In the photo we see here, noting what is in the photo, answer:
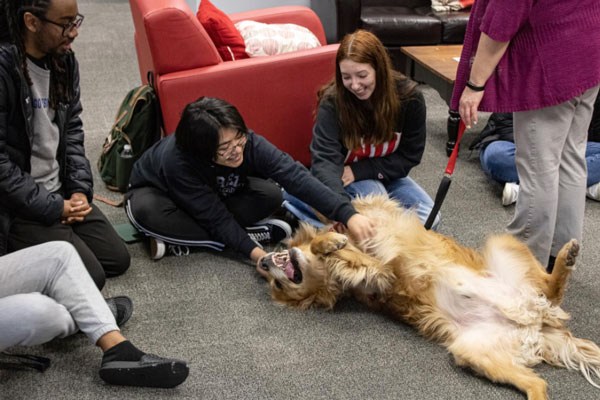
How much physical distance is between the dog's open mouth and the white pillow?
51.8 inches

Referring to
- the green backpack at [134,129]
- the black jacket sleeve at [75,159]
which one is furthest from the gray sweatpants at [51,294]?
the green backpack at [134,129]

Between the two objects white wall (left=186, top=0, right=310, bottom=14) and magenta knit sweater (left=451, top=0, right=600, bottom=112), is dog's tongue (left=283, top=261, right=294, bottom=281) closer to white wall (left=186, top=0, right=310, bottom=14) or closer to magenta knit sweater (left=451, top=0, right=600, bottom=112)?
magenta knit sweater (left=451, top=0, right=600, bottom=112)

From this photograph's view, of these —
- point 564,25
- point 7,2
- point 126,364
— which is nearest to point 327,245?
point 126,364

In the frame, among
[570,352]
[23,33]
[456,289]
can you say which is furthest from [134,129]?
[570,352]

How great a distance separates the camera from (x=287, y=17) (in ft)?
12.2

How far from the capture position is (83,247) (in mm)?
2164

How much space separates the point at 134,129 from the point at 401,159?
131 centimetres

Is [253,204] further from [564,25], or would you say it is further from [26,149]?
[564,25]

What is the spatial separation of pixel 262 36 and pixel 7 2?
151cm

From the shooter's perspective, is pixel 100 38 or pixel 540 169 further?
pixel 100 38

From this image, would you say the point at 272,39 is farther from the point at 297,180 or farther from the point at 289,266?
the point at 289,266

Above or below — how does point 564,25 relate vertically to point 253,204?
above

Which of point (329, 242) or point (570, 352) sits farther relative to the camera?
point (329, 242)

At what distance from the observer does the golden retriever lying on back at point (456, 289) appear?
5.96ft
